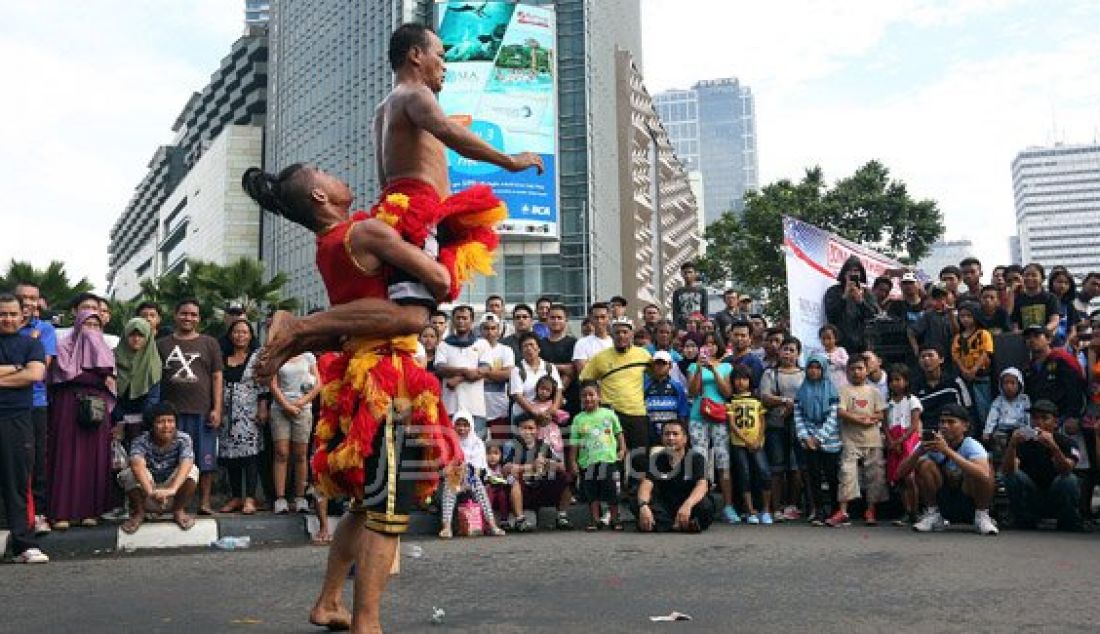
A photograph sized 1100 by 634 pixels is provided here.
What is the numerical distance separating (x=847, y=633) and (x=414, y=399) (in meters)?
1.95

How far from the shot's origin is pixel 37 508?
22.9 feet

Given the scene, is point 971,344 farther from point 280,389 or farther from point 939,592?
point 280,389

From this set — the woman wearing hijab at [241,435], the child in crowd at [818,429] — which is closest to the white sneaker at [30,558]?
the woman wearing hijab at [241,435]

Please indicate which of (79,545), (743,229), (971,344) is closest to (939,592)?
(971,344)

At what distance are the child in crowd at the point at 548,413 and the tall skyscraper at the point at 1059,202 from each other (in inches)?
7354

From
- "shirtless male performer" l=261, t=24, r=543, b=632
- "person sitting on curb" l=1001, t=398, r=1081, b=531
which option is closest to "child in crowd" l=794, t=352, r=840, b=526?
"person sitting on curb" l=1001, t=398, r=1081, b=531

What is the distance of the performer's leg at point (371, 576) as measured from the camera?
10.7 ft

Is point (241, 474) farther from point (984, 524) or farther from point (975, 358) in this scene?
point (975, 358)

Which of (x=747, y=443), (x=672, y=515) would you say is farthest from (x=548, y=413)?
(x=747, y=443)

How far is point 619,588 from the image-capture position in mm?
4711

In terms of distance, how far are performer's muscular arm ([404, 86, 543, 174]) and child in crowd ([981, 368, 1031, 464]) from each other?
6.54 metres

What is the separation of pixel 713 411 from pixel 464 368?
250cm

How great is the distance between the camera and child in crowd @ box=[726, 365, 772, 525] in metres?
8.95

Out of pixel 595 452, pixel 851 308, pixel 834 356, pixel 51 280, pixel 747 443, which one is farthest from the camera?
pixel 51 280
